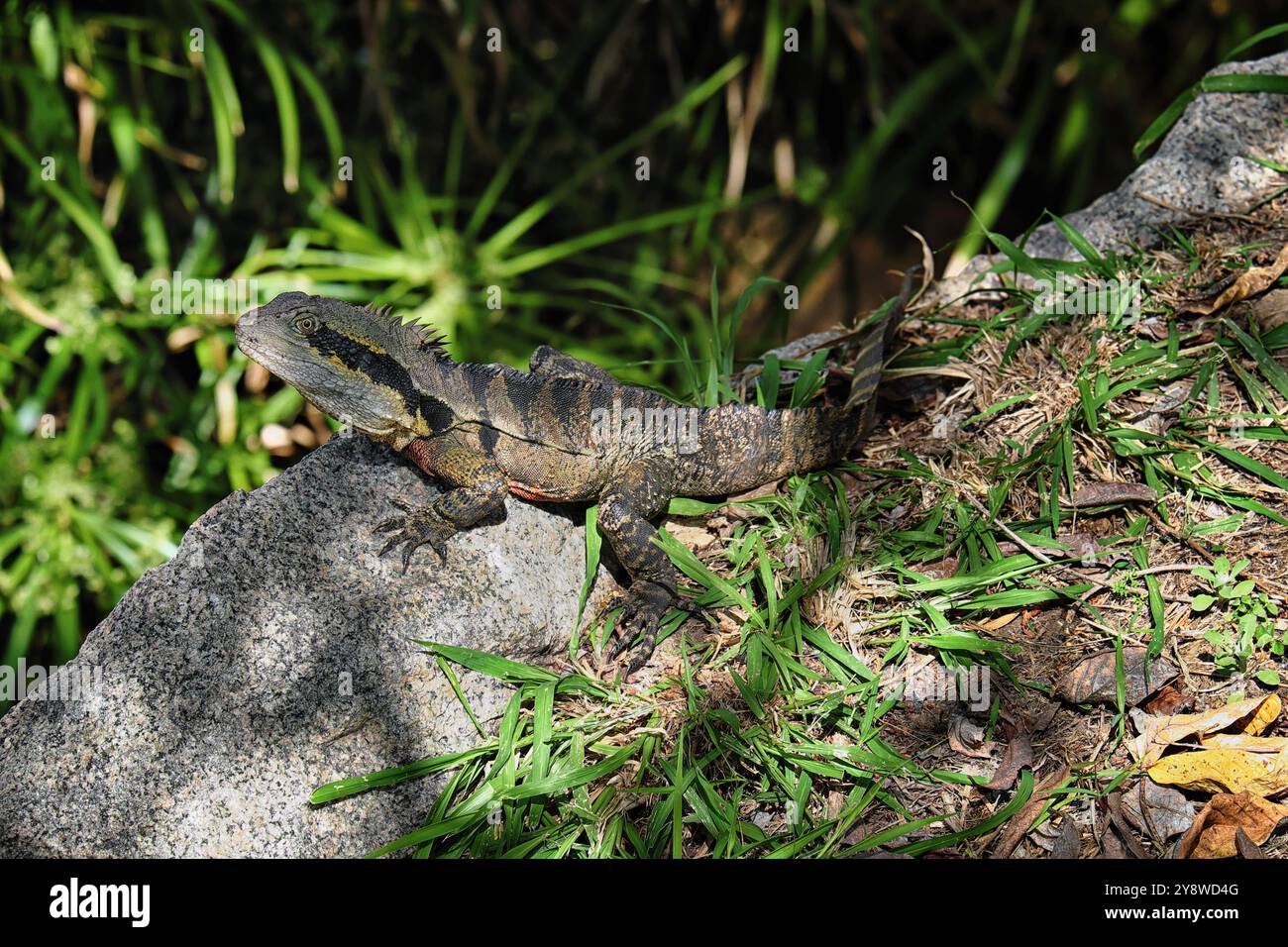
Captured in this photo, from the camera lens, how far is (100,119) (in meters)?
6.64

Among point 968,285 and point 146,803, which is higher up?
point 968,285

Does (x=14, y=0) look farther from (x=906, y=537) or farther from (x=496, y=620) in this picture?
(x=906, y=537)

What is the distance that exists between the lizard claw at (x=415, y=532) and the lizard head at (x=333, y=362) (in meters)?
0.36

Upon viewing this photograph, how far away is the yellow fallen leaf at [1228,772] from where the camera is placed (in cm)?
302

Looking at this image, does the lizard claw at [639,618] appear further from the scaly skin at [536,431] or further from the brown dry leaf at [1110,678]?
the brown dry leaf at [1110,678]

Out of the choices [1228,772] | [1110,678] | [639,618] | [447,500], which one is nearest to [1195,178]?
[1110,678]

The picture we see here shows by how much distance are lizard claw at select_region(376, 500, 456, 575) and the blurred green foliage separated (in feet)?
6.99

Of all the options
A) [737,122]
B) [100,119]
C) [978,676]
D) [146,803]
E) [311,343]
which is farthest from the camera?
[737,122]

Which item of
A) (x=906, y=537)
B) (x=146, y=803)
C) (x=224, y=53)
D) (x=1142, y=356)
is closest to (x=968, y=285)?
(x=1142, y=356)

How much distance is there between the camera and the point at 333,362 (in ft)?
12.7

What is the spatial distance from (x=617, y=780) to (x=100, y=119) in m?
5.55

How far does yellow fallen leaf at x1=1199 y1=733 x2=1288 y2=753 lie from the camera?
3.07 meters

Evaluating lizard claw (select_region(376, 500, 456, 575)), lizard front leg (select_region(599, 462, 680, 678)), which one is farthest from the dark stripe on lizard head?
lizard front leg (select_region(599, 462, 680, 678))

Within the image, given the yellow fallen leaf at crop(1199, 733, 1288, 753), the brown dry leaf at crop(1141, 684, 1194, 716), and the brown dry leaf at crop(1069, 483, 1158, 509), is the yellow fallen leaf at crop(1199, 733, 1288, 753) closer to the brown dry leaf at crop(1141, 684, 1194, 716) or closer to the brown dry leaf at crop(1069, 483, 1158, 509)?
the brown dry leaf at crop(1141, 684, 1194, 716)
